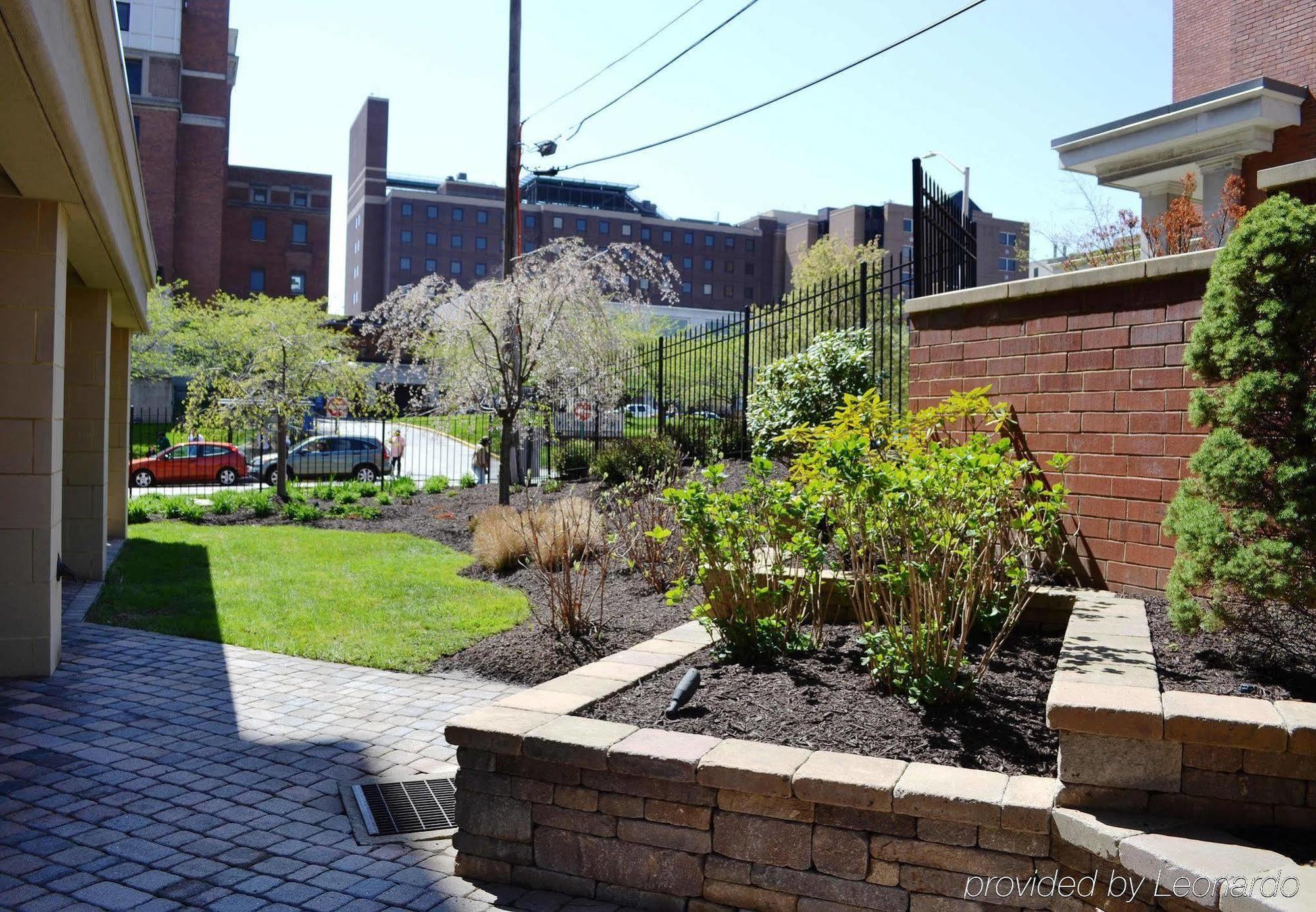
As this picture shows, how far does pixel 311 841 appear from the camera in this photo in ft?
13.6

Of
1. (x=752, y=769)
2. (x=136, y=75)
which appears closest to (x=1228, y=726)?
(x=752, y=769)

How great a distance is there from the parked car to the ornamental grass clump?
2351 centimetres

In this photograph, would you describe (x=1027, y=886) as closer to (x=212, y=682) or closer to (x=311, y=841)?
(x=311, y=841)

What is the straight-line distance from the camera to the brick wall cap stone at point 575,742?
3672 millimetres

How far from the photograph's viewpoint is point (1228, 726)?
3.14 metres

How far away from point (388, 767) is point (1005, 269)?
280 feet

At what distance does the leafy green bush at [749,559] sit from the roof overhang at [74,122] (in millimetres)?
3372

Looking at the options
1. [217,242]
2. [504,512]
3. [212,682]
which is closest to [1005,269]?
[217,242]

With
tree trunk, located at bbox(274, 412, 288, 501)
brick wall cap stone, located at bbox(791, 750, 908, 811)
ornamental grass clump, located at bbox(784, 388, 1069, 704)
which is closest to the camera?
brick wall cap stone, located at bbox(791, 750, 908, 811)

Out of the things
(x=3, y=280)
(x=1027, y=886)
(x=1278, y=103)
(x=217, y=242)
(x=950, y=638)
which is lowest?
(x=1027, y=886)

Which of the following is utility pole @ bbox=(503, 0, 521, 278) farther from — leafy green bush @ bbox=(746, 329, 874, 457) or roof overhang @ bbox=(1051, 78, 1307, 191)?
roof overhang @ bbox=(1051, 78, 1307, 191)

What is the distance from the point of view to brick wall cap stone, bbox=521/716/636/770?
12.0ft

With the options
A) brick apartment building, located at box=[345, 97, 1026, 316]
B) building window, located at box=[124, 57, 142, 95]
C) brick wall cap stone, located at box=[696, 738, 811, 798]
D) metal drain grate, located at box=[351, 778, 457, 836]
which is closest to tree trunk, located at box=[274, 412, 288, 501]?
metal drain grate, located at box=[351, 778, 457, 836]

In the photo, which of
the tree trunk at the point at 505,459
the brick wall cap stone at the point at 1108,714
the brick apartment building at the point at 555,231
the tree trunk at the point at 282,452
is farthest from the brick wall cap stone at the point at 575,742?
the brick apartment building at the point at 555,231
